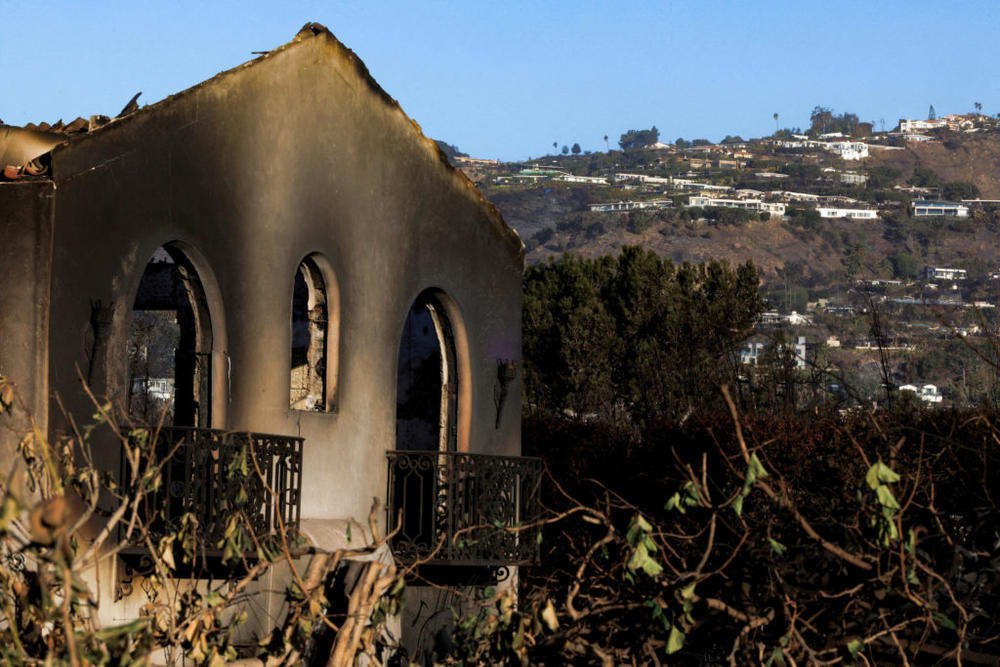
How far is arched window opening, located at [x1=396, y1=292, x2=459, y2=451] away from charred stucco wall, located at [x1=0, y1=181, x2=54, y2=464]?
6906 mm

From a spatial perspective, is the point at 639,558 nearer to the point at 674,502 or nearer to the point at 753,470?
the point at 674,502

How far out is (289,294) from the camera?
1350 cm

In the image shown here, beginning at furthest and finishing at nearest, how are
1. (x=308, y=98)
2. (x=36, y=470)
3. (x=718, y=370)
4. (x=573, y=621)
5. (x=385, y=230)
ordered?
1. (x=718, y=370)
2. (x=385, y=230)
3. (x=308, y=98)
4. (x=36, y=470)
5. (x=573, y=621)

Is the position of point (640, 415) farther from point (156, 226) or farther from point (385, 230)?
point (156, 226)

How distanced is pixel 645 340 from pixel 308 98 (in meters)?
32.3

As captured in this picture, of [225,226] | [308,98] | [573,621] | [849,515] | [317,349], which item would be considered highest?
[308,98]

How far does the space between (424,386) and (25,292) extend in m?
7.49

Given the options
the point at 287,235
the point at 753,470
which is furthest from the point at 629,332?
the point at 753,470

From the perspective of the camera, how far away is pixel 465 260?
55.8 ft

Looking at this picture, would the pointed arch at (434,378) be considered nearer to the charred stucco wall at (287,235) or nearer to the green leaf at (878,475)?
the charred stucco wall at (287,235)

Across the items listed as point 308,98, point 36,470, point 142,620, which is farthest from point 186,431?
point 142,620

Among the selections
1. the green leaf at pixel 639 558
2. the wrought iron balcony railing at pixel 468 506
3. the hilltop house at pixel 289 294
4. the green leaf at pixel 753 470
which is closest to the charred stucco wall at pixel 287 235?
the hilltop house at pixel 289 294

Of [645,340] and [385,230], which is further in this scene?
[645,340]

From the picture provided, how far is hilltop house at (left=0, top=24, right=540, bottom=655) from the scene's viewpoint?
10.8m
